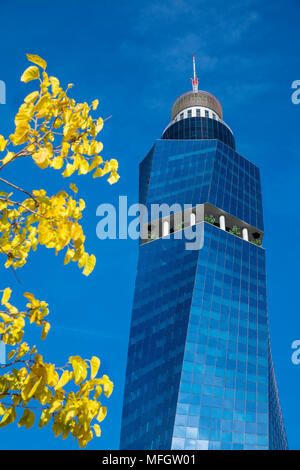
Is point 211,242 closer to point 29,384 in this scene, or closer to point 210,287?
point 210,287

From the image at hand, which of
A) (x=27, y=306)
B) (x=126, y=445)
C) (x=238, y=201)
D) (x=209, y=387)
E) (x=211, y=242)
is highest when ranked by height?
(x=238, y=201)

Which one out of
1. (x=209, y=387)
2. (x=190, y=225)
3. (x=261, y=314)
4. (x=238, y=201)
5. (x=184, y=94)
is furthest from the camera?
A: (x=184, y=94)

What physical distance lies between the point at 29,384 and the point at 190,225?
89.4m

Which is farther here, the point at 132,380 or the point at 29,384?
the point at 132,380

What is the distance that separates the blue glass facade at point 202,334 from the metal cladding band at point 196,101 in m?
26.0

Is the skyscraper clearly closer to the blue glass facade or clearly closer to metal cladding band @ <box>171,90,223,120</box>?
the blue glass facade

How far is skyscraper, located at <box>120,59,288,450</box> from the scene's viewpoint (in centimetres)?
7162

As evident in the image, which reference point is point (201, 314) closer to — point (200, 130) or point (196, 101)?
point (200, 130)

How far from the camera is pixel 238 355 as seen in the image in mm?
78312

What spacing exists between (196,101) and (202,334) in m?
68.8

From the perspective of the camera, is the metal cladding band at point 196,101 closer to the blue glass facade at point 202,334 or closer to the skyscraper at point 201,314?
the skyscraper at point 201,314

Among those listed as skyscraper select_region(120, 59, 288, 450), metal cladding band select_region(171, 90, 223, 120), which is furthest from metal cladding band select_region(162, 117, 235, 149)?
metal cladding band select_region(171, 90, 223, 120)

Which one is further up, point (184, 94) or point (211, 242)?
point (184, 94)

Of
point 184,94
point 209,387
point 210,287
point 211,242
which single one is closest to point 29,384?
point 209,387
